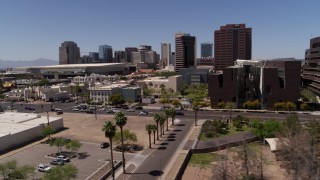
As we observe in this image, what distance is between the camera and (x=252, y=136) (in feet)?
207

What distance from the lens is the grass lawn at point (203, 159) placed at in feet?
165

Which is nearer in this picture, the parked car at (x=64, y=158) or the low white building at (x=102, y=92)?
the parked car at (x=64, y=158)

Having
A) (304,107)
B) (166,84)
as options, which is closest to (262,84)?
(304,107)

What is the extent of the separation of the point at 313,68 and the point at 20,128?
114916mm

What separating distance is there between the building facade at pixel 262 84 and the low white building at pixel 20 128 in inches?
2084

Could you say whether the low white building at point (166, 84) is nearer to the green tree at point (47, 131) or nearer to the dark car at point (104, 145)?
the green tree at point (47, 131)

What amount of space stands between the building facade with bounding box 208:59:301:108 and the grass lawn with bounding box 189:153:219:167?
48.1 meters

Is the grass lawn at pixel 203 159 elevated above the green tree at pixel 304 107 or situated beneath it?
situated beneath

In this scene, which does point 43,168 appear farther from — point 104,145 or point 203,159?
point 203,159

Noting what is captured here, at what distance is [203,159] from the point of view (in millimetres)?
52344

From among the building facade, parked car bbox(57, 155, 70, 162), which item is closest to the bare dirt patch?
parked car bbox(57, 155, 70, 162)

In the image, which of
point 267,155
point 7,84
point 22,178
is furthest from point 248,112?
point 7,84

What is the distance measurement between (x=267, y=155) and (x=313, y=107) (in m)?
54.0

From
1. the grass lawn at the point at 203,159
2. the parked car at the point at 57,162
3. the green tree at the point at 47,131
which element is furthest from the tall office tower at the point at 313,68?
the parked car at the point at 57,162
